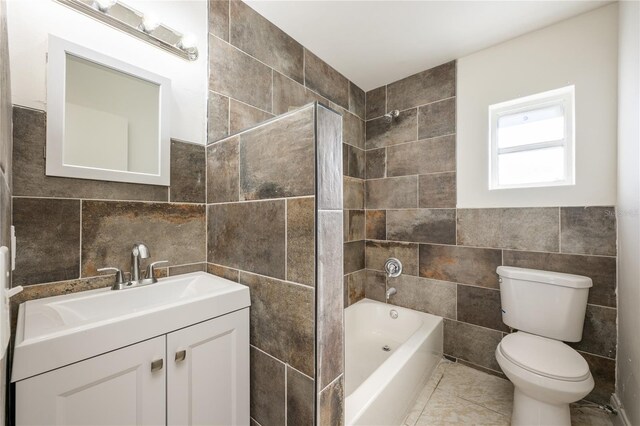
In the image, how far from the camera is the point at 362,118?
108 inches

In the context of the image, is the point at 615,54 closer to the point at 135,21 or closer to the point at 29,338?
the point at 135,21

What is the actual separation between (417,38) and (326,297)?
204 centimetres

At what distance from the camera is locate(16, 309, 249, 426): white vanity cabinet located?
2.41ft

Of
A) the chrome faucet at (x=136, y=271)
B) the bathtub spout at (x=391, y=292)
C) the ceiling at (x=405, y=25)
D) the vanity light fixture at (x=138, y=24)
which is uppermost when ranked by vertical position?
the ceiling at (x=405, y=25)

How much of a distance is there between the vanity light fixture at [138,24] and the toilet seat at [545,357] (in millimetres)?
2479

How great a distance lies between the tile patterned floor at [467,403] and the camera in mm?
1597

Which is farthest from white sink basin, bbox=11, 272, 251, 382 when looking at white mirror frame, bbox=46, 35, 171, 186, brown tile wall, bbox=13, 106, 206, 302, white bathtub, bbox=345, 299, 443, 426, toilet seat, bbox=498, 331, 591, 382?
toilet seat, bbox=498, 331, 591, 382

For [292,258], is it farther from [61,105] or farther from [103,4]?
[103,4]

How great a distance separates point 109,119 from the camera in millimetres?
1270

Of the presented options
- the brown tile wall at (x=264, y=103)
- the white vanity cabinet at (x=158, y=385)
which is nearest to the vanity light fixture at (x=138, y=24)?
the brown tile wall at (x=264, y=103)

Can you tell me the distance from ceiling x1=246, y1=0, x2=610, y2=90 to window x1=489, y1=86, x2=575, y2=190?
1.66ft

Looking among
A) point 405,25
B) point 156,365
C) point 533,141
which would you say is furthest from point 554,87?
point 156,365

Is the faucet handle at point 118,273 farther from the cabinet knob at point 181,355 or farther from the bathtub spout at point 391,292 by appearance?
the bathtub spout at point 391,292

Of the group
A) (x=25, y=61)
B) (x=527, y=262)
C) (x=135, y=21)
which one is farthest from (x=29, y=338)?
(x=527, y=262)
